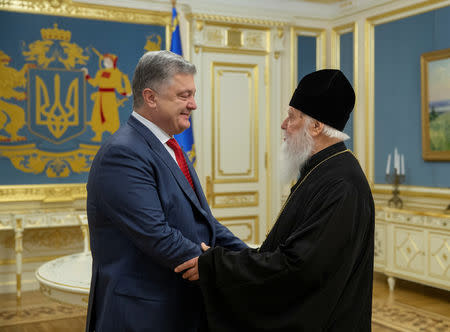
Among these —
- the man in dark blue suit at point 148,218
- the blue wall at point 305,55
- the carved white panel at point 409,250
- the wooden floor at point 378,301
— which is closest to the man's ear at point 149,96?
→ the man in dark blue suit at point 148,218

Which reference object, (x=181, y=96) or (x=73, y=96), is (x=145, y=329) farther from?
(x=73, y=96)

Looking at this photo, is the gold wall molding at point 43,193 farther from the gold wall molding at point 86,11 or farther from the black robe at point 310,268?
the black robe at point 310,268

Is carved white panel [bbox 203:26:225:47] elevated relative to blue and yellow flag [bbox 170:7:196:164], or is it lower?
elevated

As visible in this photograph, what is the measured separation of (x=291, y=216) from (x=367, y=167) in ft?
15.8

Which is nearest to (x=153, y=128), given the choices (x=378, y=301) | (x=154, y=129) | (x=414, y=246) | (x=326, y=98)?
(x=154, y=129)

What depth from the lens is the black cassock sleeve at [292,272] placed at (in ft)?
5.37

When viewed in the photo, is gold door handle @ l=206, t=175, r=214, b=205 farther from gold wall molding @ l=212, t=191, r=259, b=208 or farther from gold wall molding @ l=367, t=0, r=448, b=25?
gold wall molding @ l=367, t=0, r=448, b=25

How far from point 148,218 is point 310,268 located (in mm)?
534

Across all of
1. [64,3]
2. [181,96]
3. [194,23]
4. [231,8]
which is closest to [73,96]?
[64,3]

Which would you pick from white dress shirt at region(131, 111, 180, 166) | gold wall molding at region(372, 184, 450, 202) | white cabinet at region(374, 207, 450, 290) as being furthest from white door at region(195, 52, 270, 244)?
white dress shirt at region(131, 111, 180, 166)

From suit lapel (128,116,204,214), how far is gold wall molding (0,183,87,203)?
13.1ft

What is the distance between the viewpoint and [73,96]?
18.6 ft

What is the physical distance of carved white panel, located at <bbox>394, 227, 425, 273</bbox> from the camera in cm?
507

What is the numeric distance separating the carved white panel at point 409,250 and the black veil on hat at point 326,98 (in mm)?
3611
